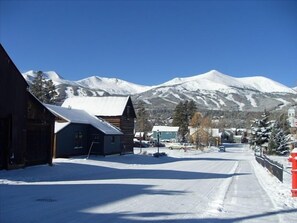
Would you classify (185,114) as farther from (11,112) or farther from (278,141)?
(11,112)

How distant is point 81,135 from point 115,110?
34.0ft

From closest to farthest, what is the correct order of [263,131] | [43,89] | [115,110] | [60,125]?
[60,125], [115,110], [263,131], [43,89]

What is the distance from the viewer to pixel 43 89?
9675cm

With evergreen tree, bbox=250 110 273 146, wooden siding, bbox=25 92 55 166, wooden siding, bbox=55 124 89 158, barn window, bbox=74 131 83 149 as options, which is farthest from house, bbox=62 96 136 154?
evergreen tree, bbox=250 110 273 146

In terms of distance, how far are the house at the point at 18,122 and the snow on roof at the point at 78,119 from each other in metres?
11.4

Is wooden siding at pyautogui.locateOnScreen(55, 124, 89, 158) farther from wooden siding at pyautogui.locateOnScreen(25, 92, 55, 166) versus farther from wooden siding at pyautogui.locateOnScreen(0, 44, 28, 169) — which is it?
Answer: wooden siding at pyautogui.locateOnScreen(0, 44, 28, 169)

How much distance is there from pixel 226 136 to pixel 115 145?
15175cm

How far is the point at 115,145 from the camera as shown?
4903 centimetres

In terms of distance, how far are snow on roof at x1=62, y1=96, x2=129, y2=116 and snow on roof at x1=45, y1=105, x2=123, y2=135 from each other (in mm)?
2614

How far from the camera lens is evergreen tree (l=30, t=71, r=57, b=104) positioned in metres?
94.9

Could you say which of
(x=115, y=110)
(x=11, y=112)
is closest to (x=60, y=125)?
(x=115, y=110)

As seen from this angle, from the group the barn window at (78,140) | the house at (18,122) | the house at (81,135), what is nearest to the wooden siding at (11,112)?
the house at (18,122)

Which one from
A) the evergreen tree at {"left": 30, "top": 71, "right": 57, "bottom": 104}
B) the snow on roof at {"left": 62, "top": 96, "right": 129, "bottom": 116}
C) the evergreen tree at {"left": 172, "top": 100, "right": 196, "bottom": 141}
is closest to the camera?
the snow on roof at {"left": 62, "top": 96, "right": 129, "bottom": 116}

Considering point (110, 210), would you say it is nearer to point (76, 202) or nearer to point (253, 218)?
point (76, 202)
